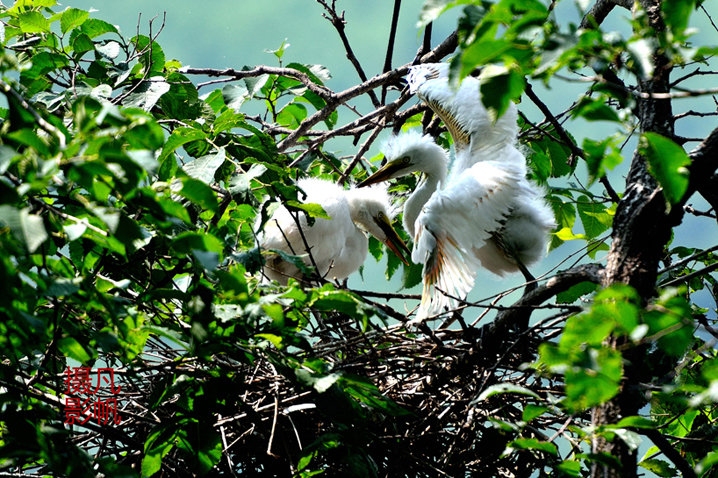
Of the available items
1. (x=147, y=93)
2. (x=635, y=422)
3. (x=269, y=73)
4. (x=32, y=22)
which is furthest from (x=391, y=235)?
(x=635, y=422)

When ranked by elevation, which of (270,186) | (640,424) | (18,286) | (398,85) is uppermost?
(398,85)

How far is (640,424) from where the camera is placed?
1.02 meters

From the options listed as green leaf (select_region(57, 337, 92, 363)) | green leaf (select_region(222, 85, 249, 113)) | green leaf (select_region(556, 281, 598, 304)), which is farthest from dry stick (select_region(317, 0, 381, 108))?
green leaf (select_region(57, 337, 92, 363))

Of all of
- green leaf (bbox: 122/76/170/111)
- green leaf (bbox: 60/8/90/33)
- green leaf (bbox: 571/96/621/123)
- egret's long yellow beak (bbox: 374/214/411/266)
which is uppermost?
green leaf (bbox: 60/8/90/33)

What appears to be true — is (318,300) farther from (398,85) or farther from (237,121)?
(398,85)

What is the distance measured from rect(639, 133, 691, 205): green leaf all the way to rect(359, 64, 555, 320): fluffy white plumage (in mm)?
989

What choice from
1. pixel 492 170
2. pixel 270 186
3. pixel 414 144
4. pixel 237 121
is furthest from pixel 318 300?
pixel 414 144

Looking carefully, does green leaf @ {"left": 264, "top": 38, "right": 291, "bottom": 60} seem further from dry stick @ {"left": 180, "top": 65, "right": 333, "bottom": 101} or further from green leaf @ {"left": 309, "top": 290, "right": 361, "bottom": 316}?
green leaf @ {"left": 309, "top": 290, "right": 361, "bottom": 316}

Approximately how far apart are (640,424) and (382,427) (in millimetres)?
1017

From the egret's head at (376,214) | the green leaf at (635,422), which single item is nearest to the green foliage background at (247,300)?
the green leaf at (635,422)

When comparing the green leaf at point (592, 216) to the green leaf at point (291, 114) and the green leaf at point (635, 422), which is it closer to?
the green leaf at point (291, 114)

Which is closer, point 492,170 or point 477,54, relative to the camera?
point 477,54

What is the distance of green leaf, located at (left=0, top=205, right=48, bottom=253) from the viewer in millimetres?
821

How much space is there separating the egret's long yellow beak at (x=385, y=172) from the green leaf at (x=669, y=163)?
1.94 meters
